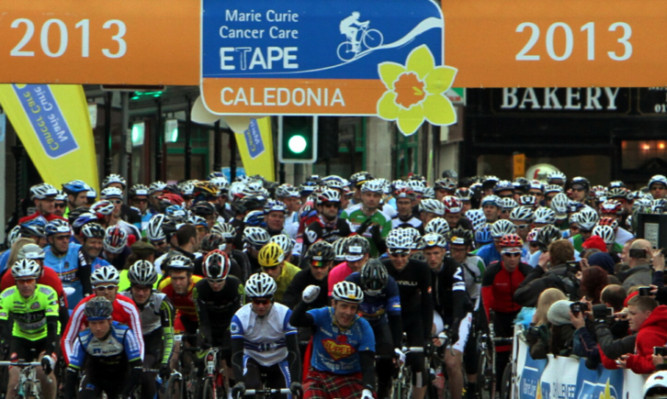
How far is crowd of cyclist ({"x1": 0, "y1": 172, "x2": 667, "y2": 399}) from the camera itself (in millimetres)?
11586

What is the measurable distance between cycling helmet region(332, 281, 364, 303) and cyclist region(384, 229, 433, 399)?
2.11 metres

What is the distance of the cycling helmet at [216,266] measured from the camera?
13.3 metres

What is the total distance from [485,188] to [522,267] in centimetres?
870

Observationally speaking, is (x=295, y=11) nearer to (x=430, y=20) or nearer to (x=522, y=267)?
(x=430, y=20)

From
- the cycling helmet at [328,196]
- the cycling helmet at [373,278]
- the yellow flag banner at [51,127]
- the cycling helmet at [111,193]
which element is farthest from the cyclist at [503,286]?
the yellow flag banner at [51,127]

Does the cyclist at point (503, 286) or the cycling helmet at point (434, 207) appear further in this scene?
the cycling helmet at point (434, 207)

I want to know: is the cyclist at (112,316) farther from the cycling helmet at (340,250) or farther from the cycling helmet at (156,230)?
the cycling helmet at (156,230)

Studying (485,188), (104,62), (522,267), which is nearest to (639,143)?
(485,188)

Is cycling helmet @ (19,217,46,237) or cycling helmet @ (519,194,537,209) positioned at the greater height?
cycling helmet @ (519,194,537,209)

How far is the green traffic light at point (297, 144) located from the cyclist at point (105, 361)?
2.51 m

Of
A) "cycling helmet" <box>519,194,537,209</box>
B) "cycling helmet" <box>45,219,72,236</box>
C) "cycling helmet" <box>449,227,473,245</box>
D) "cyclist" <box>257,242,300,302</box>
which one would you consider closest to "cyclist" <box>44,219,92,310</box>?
"cycling helmet" <box>45,219,72,236</box>

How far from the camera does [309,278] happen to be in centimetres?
1360

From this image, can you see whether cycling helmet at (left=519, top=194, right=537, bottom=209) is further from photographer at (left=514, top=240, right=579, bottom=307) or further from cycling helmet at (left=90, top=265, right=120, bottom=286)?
cycling helmet at (left=90, top=265, right=120, bottom=286)

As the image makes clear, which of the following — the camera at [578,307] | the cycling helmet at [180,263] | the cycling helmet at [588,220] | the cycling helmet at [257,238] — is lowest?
the camera at [578,307]
